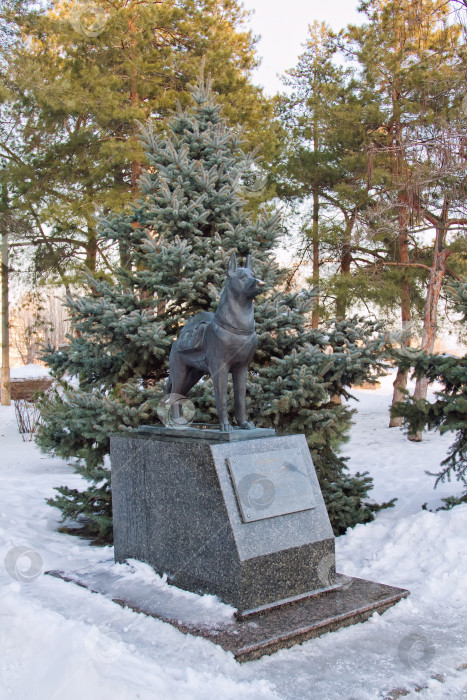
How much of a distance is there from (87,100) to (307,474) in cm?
953

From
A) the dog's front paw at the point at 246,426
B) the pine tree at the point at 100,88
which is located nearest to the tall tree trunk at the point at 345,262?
the pine tree at the point at 100,88

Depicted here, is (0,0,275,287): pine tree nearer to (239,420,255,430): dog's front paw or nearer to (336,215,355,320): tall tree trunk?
(336,215,355,320): tall tree trunk

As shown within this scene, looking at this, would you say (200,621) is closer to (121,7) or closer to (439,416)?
(439,416)

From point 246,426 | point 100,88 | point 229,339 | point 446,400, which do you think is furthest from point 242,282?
point 100,88

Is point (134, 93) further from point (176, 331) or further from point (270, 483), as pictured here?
point (270, 483)

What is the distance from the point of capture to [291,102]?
14984mm

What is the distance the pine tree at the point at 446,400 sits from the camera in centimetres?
525

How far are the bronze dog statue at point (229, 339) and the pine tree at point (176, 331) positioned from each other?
38.3 inches

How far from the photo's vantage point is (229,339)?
3938 millimetres

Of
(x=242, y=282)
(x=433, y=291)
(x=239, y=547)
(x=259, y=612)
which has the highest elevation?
(x=433, y=291)

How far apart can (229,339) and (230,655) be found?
1.90m

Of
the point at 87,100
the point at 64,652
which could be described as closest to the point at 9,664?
the point at 64,652

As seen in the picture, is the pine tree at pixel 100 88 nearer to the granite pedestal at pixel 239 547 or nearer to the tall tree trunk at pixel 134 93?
the tall tree trunk at pixel 134 93

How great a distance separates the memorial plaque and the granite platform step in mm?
585
